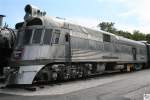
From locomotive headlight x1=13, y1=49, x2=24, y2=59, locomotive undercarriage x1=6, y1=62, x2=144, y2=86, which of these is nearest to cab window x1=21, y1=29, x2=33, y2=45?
locomotive headlight x1=13, y1=49, x2=24, y2=59

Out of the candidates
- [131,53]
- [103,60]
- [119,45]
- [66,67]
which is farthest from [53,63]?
[131,53]

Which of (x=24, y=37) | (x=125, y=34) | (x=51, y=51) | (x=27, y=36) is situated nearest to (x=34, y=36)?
(x=27, y=36)

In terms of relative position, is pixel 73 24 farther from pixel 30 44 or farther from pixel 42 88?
pixel 42 88

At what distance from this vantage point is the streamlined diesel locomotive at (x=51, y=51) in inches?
500

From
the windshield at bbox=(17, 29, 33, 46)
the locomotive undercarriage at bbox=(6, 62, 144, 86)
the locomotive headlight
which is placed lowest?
the locomotive undercarriage at bbox=(6, 62, 144, 86)

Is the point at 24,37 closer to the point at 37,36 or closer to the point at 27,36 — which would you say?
the point at 27,36

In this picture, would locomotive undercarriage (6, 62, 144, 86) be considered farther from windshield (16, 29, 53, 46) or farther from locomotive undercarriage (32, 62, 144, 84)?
windshield (16, 29, 53, 46)

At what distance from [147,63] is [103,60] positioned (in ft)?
51.4

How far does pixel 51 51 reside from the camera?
1340 centimetres

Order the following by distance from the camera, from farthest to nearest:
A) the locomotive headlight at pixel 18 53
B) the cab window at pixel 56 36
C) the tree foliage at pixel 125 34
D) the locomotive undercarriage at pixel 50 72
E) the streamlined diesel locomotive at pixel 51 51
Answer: the tree foliage at pixel 125 34
the cab window at pixel 56 36
the locomotive headlight at pixel 18 53
the streamlined diesel locomotive at pixel 51 51
the locomotive undercarriage at pixel 50 72

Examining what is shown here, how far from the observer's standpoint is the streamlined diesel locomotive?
1270 centimetres

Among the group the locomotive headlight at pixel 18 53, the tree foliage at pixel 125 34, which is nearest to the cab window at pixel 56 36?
the locomotive headlight at pixel 18 53

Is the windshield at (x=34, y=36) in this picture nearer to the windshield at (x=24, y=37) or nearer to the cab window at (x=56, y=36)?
the windshield at (x=24, y=37)

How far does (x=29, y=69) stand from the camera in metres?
12.4
